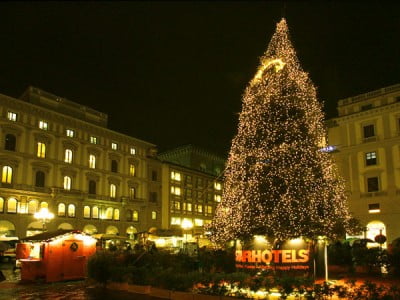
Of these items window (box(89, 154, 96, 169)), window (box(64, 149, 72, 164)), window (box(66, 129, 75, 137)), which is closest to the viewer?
window (box(64, 149, 72, 164))

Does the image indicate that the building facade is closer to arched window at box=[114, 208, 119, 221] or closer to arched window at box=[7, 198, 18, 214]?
arched window at box=[114, 208, 119, 221]

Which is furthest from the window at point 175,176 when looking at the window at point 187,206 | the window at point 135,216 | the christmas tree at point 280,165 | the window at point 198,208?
the christmas tree at point 280,165

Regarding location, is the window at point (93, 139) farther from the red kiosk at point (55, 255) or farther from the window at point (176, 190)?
the red kiosk at point (55, 255)

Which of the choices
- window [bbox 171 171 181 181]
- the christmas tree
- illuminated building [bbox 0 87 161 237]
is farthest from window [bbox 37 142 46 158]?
the christmas tree

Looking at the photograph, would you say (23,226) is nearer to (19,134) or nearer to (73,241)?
(19,134)

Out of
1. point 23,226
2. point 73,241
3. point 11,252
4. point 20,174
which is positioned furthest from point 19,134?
point 73,241

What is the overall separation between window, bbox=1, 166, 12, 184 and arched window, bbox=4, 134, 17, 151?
6.88 feet

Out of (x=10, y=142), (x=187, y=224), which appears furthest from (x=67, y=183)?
(x=187, y=224)

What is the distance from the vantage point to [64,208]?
52.2 m

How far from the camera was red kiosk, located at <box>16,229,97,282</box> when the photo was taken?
21.9 meters

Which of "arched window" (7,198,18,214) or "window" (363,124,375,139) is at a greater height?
"window" (363,124,375,139)

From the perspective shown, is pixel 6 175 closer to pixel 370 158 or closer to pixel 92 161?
pixel 92 161

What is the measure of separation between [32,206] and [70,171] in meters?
6.88

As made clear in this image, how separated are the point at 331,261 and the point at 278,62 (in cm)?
1156
